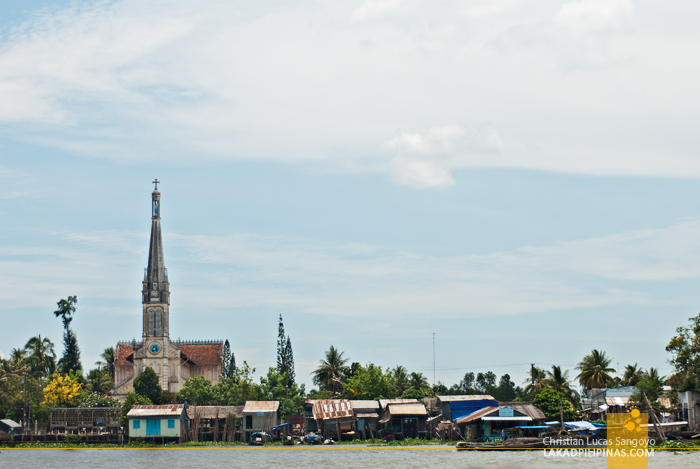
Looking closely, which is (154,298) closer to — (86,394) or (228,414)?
(86,394)

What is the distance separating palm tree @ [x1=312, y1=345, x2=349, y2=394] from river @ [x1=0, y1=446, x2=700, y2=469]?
37.7 meters

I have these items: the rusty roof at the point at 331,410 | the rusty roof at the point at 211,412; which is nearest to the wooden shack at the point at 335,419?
the rusty roof at the point at 331,410

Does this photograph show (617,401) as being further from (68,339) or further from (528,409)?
(68,339)

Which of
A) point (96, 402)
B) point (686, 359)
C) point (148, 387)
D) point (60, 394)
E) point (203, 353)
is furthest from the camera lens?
point (203, 353)

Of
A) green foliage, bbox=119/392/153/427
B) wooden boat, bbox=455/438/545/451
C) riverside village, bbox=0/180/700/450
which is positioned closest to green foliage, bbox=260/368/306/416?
riverside village, bbox=0/180/700/450

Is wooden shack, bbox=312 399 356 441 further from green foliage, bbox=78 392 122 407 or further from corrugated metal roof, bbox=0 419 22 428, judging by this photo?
corrugated metal roof, bbox=0 419 22 428

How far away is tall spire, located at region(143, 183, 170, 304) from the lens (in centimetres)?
13138

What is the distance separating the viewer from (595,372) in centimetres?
9606

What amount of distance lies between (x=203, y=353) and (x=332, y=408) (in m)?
60.4

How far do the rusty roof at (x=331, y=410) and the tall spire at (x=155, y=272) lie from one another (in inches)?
2224

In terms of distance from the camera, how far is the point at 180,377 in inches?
5113

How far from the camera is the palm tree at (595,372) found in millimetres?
95831

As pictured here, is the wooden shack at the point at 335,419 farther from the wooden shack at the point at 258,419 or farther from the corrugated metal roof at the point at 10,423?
the corrugated metal roof at the point at 10,423

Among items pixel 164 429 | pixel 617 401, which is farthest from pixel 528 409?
pixel 164 429
